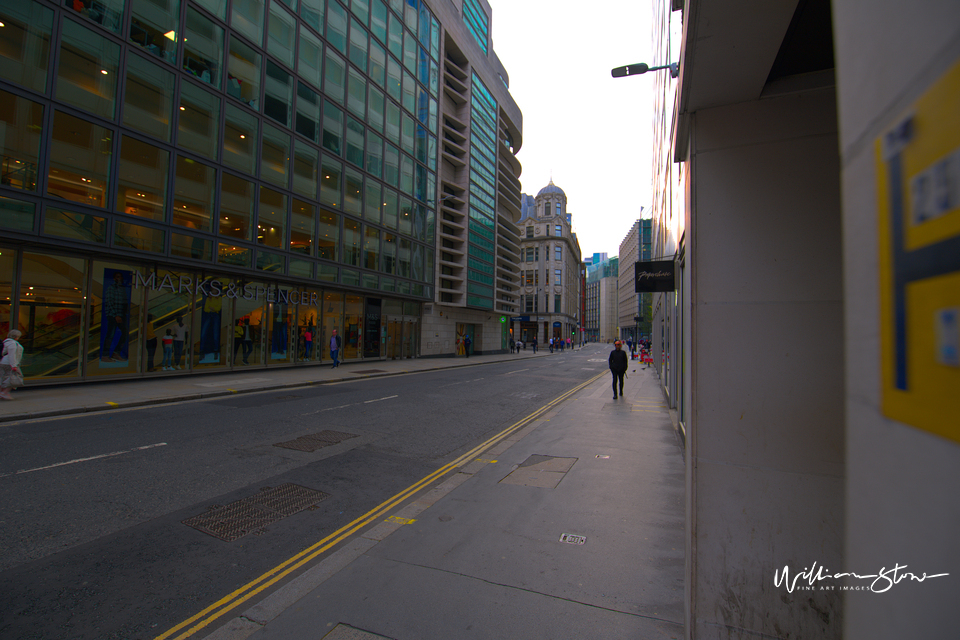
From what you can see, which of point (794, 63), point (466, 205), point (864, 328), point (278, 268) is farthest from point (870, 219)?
point (466, 205)

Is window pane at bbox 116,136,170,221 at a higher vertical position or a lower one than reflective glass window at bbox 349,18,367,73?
lower

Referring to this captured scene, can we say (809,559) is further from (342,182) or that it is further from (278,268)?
(342,182)

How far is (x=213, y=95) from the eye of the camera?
1792cm

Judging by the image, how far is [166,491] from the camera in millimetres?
5430

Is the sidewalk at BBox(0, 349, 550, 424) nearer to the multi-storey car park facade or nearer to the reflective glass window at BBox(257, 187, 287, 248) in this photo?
the multi-storey car park facade

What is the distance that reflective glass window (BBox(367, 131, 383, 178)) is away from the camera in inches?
1065

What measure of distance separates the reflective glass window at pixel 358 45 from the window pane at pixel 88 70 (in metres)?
13.6

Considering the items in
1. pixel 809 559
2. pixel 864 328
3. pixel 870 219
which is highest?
Answer: pixel 870 219

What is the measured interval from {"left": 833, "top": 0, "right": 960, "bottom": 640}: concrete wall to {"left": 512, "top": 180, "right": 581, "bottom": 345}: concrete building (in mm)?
78138

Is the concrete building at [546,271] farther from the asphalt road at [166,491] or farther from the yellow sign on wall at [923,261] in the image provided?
the yellow sign on wall at [923,261]

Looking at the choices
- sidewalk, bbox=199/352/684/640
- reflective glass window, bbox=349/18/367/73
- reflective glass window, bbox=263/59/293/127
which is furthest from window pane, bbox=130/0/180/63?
sidewalk, bbox=199/352/684/640

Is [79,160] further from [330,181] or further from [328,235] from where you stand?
[330,181]

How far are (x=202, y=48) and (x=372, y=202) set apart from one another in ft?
37.2

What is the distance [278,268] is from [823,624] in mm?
22003
